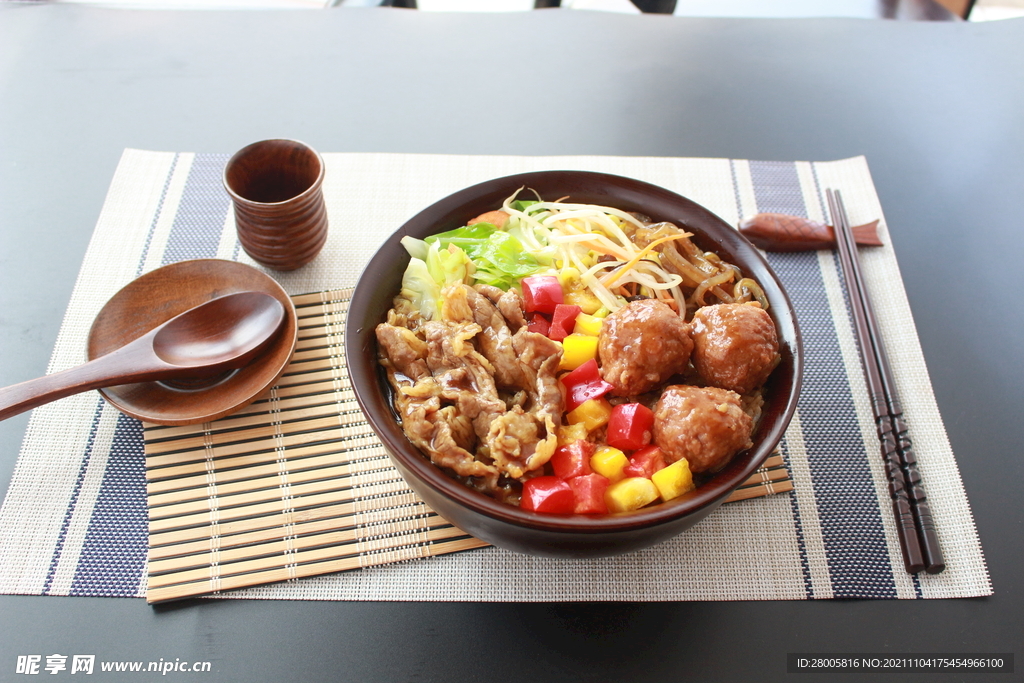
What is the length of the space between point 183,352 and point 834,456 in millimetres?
2510

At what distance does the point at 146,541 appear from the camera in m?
2.16

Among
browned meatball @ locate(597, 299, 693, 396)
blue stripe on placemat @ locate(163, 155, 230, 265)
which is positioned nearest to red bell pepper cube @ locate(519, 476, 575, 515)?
browned meatball @ locate(597, 299, 693, 396)

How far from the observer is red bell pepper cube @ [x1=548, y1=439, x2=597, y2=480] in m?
1.88

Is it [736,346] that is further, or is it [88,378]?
[88,378]

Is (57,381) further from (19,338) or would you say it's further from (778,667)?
(778,667)

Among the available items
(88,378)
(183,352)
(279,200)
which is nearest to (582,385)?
(183,352)

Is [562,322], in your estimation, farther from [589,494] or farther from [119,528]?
[119,528]

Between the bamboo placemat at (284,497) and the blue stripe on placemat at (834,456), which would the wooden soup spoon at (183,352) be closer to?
the bamboo placemat at (284,497)

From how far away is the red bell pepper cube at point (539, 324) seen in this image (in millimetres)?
2210

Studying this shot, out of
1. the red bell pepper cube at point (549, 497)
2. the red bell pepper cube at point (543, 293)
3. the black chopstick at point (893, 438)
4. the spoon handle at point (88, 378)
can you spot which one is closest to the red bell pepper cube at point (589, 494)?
the red bell pepper cube at point (549, 497)

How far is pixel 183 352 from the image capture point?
2.41 metres

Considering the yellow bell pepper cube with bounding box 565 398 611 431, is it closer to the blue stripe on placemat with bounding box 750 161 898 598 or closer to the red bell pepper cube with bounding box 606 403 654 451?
the red bell pepper cube with bounding box 606 403 654 451

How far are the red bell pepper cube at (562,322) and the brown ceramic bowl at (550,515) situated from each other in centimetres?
56

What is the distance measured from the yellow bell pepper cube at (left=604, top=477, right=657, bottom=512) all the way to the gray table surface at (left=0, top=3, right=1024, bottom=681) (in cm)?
49
